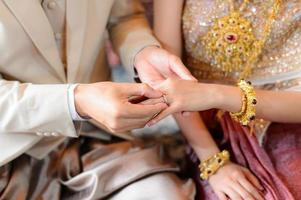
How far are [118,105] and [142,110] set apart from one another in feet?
0.14

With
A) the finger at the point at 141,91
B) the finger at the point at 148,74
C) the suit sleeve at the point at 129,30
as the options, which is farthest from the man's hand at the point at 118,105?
the suit sleeve at the point at 129,30

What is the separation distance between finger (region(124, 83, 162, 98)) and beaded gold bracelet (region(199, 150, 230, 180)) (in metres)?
0.23

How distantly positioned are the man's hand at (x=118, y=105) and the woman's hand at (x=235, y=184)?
0.22 m

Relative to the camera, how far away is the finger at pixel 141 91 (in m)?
0.89

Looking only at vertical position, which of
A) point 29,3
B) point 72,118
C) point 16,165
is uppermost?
point 29,3

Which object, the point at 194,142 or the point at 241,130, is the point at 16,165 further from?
the point at 241,130

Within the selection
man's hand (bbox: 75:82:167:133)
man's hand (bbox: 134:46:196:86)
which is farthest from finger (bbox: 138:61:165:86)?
man's hand (bbox: 75:82:167:133)

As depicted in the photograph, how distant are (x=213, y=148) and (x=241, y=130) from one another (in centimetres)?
8

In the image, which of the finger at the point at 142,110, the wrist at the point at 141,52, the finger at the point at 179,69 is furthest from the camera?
the wrist at the point at 141,52

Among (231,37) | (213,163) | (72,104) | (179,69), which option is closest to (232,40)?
(231,37)

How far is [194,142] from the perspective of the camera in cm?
110

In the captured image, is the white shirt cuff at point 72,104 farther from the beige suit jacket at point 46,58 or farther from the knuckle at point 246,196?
the knuckle at point 246,196

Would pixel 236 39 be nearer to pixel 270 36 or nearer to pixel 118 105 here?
pixel 270 36

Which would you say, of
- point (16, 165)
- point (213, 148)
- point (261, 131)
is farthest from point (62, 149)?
point (261, 131)
